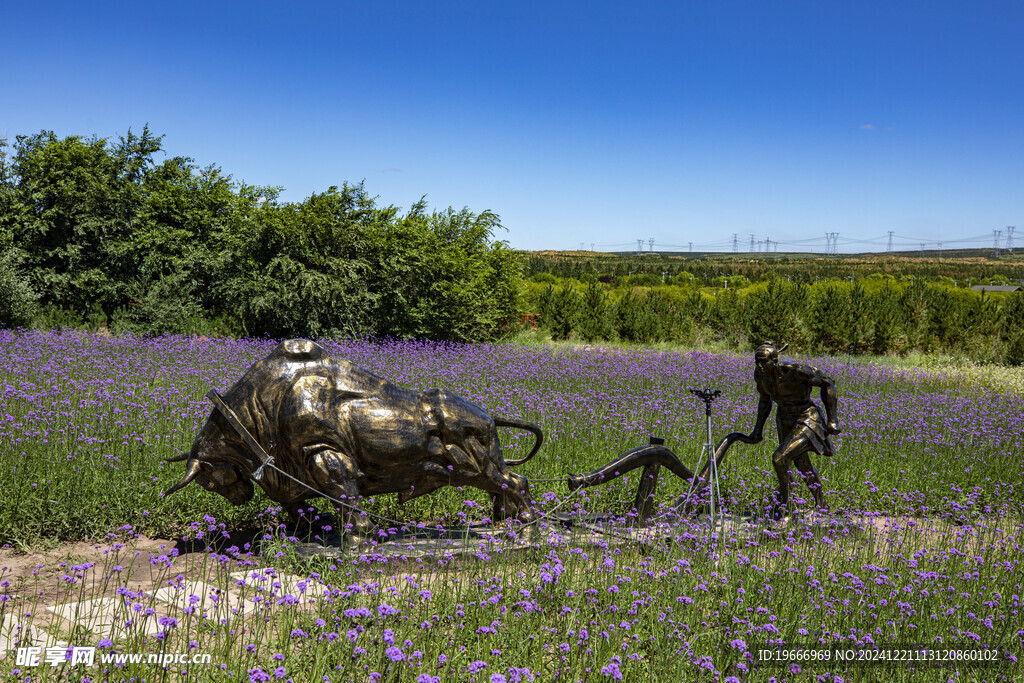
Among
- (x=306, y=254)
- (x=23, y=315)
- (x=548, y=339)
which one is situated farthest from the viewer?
(x=548, y=339)

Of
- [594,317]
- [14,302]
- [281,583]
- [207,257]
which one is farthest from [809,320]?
[281,583]

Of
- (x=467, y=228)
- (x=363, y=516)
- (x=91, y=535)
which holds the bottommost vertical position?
(x=91, y=535)

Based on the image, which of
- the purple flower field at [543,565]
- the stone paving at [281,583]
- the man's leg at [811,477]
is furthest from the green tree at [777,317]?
the stone paving at [281,583]

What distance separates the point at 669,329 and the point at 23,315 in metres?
18.2

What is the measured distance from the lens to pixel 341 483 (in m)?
4.37

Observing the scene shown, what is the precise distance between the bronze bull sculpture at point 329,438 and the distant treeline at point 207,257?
37.2ft

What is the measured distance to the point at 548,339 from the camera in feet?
71.0

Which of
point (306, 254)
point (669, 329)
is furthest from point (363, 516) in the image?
point (669, 329)

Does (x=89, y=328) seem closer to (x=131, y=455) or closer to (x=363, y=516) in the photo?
(x=131, y=455)

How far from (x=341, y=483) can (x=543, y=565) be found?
145 centimetres

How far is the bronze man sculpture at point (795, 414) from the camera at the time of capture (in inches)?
220

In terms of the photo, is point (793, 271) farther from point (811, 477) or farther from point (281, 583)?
point (281, 583)

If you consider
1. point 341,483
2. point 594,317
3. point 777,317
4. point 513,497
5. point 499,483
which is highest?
point 777,317

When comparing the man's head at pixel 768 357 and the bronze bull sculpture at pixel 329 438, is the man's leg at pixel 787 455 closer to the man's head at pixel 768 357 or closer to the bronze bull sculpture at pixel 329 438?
the man's head at pixel 768 357
